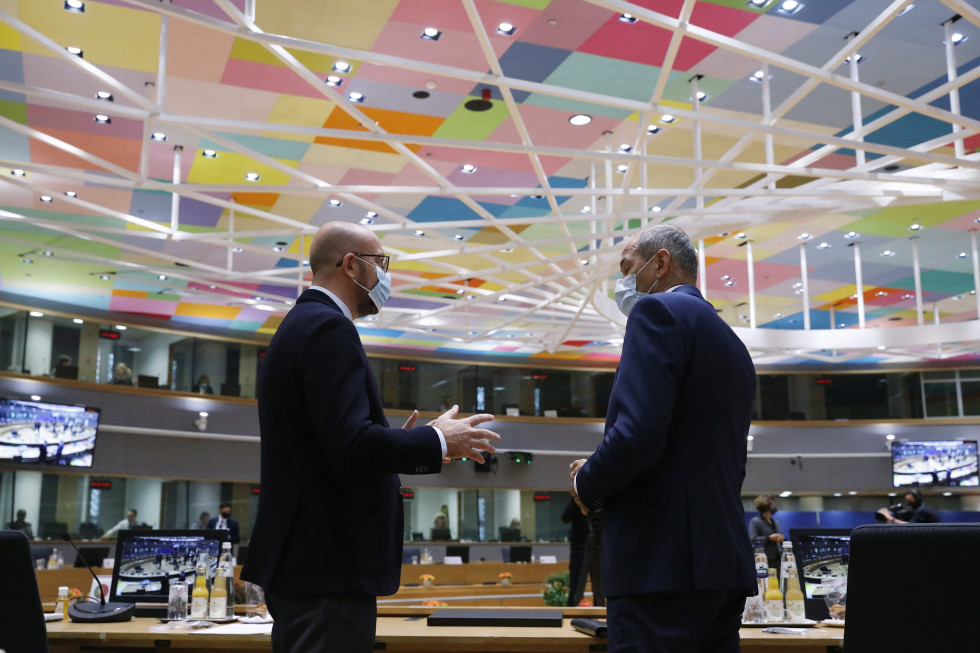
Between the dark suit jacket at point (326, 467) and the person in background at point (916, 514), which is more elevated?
the dark suit jacket at point (326, 467)

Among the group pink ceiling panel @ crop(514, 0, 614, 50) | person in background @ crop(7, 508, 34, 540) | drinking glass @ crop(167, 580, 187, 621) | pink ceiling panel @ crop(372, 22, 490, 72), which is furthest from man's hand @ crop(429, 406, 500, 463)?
person in background @ crop(7, 508, 34, 540)

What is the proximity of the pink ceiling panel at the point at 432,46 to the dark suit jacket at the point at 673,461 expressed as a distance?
6553 millimetres

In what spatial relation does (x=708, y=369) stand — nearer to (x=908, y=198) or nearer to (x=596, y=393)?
(x=908, y=198)

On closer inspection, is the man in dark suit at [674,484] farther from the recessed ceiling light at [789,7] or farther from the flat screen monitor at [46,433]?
the flat screen monitor at [46,433]

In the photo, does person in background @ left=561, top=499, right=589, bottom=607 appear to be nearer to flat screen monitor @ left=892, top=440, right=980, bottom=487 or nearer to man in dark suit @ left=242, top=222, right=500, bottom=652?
man in dark suit @ left=242, top=222, right=500, bottom=652

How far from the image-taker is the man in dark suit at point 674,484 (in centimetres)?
234

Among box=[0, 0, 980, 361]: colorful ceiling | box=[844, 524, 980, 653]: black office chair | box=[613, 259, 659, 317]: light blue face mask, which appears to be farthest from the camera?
box=[0, 0, 980, 361]: colorful ceiling

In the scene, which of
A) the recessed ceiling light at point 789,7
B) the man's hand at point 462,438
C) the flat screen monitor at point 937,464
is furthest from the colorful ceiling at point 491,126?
the flat screen monitor at point 937,464

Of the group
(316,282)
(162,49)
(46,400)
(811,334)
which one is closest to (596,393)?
(811,334)

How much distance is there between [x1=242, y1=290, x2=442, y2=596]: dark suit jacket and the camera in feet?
7.72

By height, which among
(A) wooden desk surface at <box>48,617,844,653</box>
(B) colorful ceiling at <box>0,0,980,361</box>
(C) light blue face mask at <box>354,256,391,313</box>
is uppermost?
(B) colorful ceiling at <box>0,0,980,361</box>

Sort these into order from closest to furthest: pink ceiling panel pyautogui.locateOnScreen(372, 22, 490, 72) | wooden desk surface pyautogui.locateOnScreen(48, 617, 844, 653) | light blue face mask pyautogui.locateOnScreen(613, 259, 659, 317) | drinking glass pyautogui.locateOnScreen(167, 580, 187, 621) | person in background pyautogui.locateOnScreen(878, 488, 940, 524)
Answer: light blue face mask pyautogui.locateOnScreen(613, 259, 659, 317)
wooden desk surface pyautogui.locateOnScreen(48, 617, 844, 653)
drinking glass pyautogui.locateOnScreen(167, 580, 187, 621)
pink ceiling panel pyautogui.locateOnScreen(372, 22, 490, 72)
person in background pyautogui.locateOnScreen(878, 488, 940, 524)

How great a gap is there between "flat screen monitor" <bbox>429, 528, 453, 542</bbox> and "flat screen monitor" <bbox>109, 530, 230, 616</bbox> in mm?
16672

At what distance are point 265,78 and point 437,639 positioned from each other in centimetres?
745
